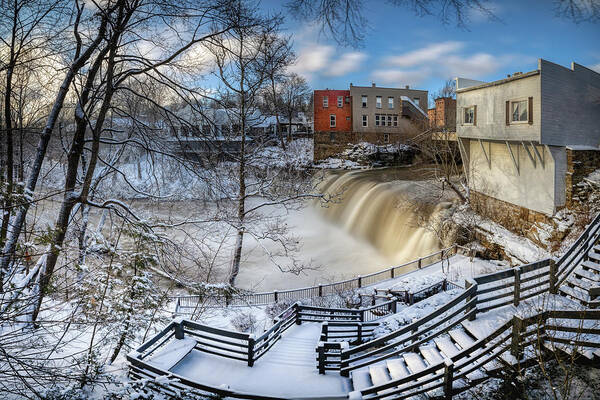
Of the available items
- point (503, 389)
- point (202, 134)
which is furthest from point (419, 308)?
point (202, 134)

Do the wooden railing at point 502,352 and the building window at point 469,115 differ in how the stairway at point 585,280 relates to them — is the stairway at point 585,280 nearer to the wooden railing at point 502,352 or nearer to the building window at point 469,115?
the wooden railing at point 502,352

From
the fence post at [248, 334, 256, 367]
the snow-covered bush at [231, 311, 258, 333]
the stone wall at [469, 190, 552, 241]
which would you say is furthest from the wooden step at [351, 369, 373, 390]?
the stone wall at [469, 190, 552, 241]

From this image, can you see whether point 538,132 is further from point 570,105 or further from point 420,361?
point 420,361

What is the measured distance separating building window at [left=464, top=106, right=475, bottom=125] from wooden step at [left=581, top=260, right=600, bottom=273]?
48.7 feet

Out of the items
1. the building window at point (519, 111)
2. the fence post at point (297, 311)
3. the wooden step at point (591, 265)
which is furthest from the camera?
the building window at point (519, 111)

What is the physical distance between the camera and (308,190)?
939 inches

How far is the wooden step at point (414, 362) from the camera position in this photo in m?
5.96

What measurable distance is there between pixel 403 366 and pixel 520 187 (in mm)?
15593

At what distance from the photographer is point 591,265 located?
7879 mm

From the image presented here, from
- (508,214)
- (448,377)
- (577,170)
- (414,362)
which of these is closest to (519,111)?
(577,170)

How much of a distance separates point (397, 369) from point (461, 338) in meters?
1.16

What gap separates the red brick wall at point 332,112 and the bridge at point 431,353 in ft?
120

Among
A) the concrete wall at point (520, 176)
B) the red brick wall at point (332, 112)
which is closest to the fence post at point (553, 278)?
the concrete wall at point (520, 176)

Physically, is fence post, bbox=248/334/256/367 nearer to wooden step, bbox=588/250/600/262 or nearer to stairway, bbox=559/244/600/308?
stairway, bbox=559/244/600/308
